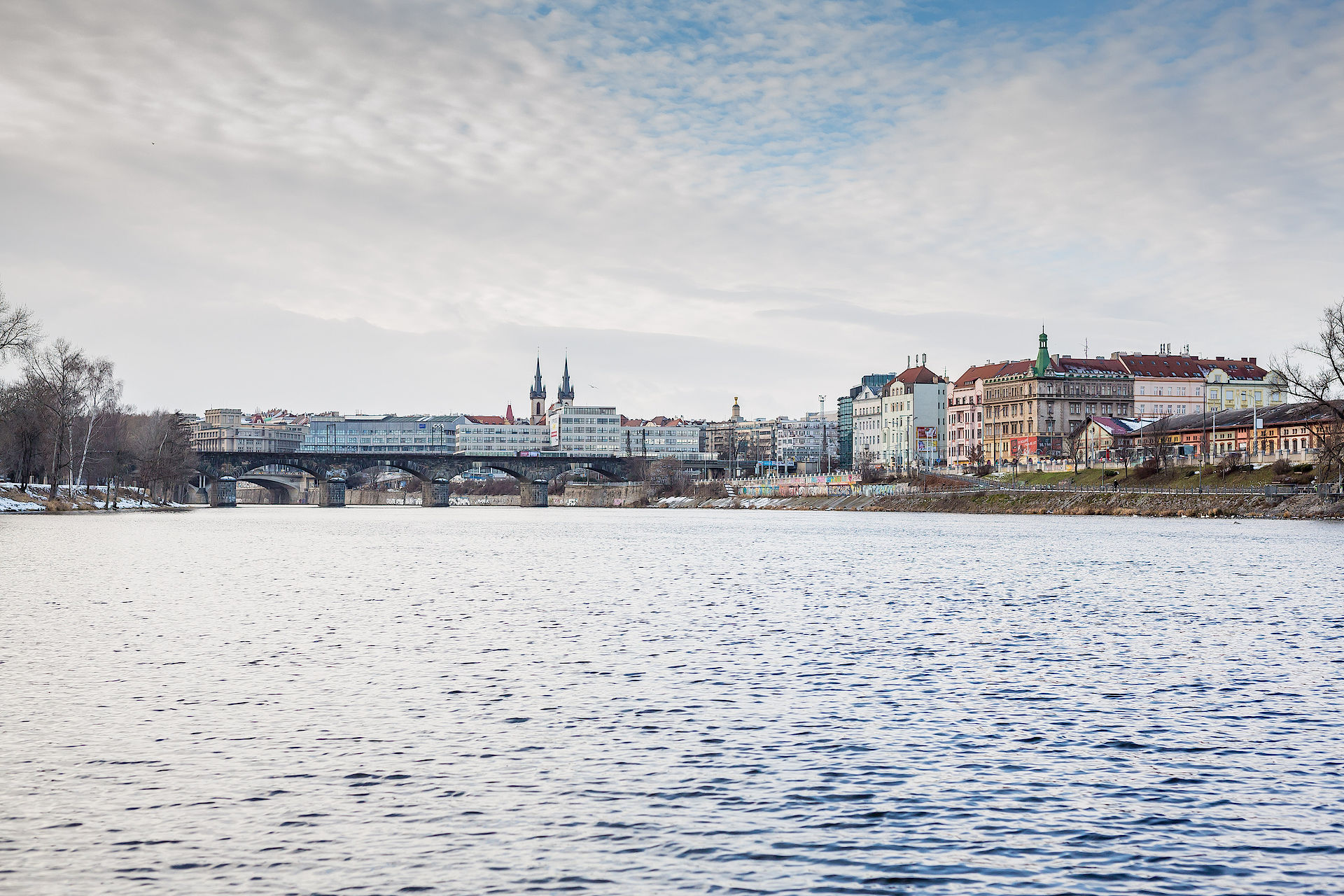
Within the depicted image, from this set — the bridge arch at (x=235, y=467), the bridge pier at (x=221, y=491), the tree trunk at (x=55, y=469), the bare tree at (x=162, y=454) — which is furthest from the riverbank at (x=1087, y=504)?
the tree trunk at (x=55, y=469)

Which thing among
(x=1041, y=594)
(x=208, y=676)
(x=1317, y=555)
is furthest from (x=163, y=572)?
(x=1317, y=555)

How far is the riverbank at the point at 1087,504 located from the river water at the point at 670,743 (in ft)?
222

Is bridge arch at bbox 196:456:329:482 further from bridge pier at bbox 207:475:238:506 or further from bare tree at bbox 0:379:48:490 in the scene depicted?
bare tree at bbox 0:379:48:490

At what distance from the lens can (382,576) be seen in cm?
4412

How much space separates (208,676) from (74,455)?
11876cm

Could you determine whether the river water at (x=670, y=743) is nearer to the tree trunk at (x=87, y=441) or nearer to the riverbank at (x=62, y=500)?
the riverbank at (x=62, y=500)

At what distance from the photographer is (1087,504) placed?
123 m

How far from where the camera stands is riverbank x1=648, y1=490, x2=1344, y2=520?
318 feet

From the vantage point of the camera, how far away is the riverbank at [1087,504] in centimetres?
9694

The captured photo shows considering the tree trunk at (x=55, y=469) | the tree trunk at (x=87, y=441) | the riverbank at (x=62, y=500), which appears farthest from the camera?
the tree trunk at (x=87, y=441)

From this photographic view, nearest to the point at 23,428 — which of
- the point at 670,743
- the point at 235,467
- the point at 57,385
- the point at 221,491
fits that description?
the point at 57,385

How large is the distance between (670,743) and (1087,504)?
116 metres

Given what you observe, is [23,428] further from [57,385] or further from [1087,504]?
[1087,504]

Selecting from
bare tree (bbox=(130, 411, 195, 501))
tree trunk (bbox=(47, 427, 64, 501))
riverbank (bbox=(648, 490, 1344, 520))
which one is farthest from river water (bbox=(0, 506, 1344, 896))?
bare tree (bbox=(130, 411, 195, 501))
